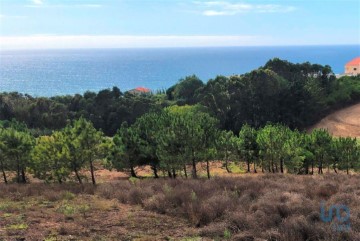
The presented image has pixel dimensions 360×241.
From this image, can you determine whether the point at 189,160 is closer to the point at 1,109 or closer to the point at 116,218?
the point at 116,218

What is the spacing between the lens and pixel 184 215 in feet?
40.3

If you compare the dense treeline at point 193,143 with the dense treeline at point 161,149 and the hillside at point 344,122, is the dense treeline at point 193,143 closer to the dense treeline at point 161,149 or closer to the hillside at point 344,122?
the dense treeline at point 161,149

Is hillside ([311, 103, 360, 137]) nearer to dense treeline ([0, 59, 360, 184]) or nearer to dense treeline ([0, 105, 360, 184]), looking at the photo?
dense treeline ([0, 59, 360, 184])

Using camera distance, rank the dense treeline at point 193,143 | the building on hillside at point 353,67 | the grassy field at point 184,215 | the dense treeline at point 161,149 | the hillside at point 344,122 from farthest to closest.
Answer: the building on hillside at point 353,67, the hillside at point 344,122, the dense treeline at point 193,143, the dense treeline at point 161,149, the grassy field at point 184,215

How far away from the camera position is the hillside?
56156 millimetres

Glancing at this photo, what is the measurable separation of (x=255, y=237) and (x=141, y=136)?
62.2ft

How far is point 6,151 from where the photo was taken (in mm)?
23438

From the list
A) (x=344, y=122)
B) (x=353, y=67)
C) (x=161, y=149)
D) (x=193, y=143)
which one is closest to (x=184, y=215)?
(x=193, y=143)

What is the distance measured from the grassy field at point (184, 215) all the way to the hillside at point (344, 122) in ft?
146

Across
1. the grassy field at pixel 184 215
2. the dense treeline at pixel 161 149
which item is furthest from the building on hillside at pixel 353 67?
the grassy field at pixel 184 215

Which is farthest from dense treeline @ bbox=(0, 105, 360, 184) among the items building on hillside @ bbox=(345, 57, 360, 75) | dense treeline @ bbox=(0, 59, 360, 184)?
building on hillside @ bbox=(345, 57, 360, 75)

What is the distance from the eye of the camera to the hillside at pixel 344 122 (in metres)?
56.2

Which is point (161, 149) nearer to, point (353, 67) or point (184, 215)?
point (184, 215)

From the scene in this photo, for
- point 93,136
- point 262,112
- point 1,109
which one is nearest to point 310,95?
point 262,112
